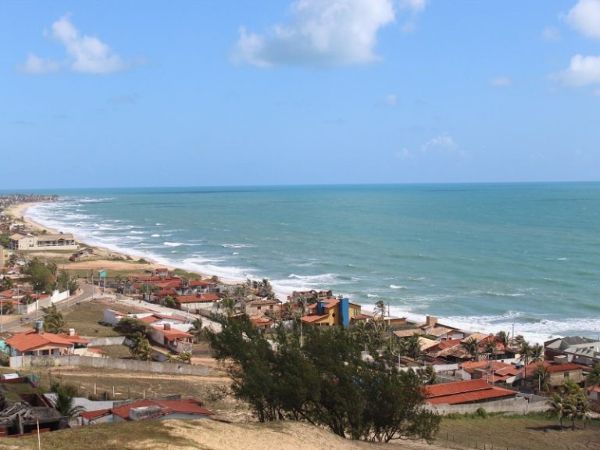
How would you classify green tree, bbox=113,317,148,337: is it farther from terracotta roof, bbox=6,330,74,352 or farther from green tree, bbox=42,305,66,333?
terracotta roof, bbox=6,330,74,352

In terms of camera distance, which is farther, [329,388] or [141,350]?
[141,350]

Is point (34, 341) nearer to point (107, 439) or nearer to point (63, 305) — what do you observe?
point (63, 305)

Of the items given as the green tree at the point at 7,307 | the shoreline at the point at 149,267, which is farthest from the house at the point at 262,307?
the green tree at the point at 7,307

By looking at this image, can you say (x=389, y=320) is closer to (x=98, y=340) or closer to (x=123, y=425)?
(x=98, y=340)

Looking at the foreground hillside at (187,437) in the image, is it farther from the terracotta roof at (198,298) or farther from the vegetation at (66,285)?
the vegetation at (66,285)

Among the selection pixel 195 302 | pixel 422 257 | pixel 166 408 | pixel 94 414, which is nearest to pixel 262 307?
pixel 195 302
